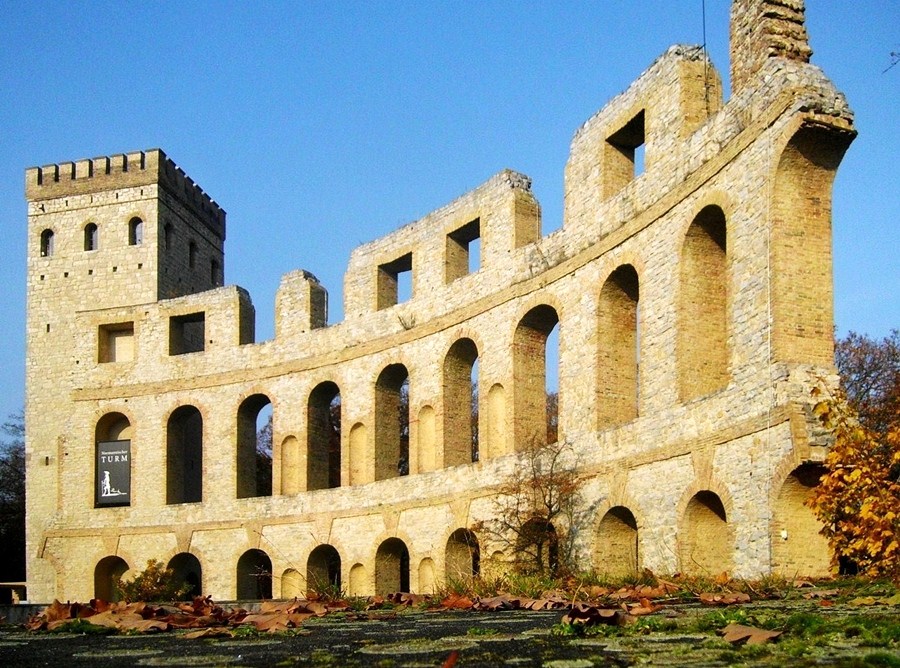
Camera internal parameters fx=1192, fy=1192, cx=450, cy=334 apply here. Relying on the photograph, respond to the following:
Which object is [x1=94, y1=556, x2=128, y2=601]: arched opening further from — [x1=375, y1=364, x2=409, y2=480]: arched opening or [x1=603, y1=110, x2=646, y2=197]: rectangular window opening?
[x1=603, y1=110, x2=646, y2=197]: rectangular window opening

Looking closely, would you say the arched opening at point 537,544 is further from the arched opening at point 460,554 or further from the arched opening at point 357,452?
the arched opening at point 357,452

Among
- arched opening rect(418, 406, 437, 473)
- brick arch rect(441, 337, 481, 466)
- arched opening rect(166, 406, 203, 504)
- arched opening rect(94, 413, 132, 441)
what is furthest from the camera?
arched opening rect(94, 413, 132, 441)

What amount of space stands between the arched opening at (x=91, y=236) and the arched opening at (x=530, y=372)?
1620 cm

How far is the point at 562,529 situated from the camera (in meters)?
20.0

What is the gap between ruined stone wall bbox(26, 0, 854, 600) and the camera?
15.4 meters

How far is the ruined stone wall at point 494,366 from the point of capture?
15.4 metres

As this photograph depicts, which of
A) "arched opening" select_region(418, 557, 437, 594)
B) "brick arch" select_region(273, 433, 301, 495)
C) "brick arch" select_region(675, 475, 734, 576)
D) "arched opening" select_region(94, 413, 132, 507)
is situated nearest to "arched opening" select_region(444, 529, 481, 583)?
"arched opening" select_region(418, 557, 437, 594)

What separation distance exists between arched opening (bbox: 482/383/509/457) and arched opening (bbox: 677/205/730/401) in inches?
237

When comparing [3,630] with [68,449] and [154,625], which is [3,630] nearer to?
[154,625]

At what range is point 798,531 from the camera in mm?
14672

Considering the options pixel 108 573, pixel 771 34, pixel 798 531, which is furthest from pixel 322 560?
pixel 771 34

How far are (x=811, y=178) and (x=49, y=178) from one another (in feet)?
82.6

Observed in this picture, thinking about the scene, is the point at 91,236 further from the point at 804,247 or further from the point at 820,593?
the point at 820,593

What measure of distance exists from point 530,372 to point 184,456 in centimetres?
1292
